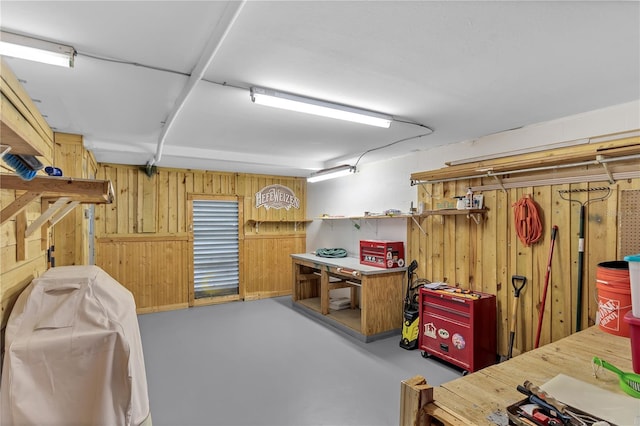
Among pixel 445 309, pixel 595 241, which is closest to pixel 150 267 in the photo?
pixel 445 309

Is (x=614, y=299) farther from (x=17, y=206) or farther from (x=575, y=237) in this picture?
(x=17, y=206)

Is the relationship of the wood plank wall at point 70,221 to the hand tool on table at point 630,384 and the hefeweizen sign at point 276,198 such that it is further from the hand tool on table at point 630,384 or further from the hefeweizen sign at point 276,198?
the hand tool on table at point 630,384

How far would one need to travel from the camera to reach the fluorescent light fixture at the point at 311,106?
7.66ft

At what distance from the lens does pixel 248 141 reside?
13.6ft

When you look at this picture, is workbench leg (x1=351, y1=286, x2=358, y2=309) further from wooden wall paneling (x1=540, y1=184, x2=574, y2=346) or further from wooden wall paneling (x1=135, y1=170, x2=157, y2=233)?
wooden wall paneling (x1=135, y1=170, x2=157, y2=233)

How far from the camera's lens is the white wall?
111 inches

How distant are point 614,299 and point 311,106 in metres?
2.50

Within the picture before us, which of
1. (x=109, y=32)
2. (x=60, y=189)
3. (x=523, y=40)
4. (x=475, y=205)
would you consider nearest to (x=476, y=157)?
(x=475, y=205)

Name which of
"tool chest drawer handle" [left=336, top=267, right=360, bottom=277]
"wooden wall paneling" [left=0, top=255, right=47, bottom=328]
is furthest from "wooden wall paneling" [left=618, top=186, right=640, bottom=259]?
"wooden wall paneling" [left=0, top=255, right=47, bottom=328]

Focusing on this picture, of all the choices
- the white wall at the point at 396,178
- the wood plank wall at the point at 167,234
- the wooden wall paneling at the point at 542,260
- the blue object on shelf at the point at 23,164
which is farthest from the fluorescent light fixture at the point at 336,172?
the blue object on shelf at the point at 23,164

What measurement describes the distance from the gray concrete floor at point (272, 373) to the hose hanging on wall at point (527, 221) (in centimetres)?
154

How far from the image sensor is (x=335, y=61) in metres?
1.99

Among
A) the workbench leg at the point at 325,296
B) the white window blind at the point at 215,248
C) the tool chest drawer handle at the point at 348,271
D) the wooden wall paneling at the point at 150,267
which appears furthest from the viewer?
the white window blind at the point at 215,248

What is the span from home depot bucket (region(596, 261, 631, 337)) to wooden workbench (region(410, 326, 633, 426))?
12cm
